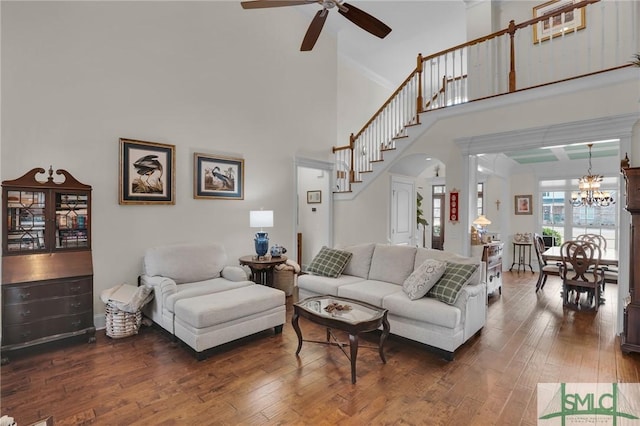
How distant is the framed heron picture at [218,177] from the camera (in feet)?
15.3

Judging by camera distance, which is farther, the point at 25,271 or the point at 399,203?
the point at 399,203

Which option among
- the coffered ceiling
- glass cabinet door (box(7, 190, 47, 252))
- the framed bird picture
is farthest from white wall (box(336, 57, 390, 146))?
glass cabinet door (box(7, 190, 47, 252))

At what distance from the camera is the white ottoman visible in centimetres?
300

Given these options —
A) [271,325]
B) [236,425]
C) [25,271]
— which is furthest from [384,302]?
[25,271]

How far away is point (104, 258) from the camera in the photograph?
379 centimetres

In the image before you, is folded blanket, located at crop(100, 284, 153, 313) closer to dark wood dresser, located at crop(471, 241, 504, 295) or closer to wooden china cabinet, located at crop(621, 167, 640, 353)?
dark wood dresser, located at crop(471, 241, 504, 295)

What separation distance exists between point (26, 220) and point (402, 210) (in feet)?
19.2

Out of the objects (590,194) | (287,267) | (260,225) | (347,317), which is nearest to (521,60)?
(590,194)

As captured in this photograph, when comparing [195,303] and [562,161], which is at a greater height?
[562,161]

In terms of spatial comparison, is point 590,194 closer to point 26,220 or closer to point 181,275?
point 181,275

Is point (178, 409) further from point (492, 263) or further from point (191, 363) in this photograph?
point (492, 263)

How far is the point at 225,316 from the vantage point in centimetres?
312

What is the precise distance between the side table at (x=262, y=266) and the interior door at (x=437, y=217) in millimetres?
6520

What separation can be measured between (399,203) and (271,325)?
158 inches
